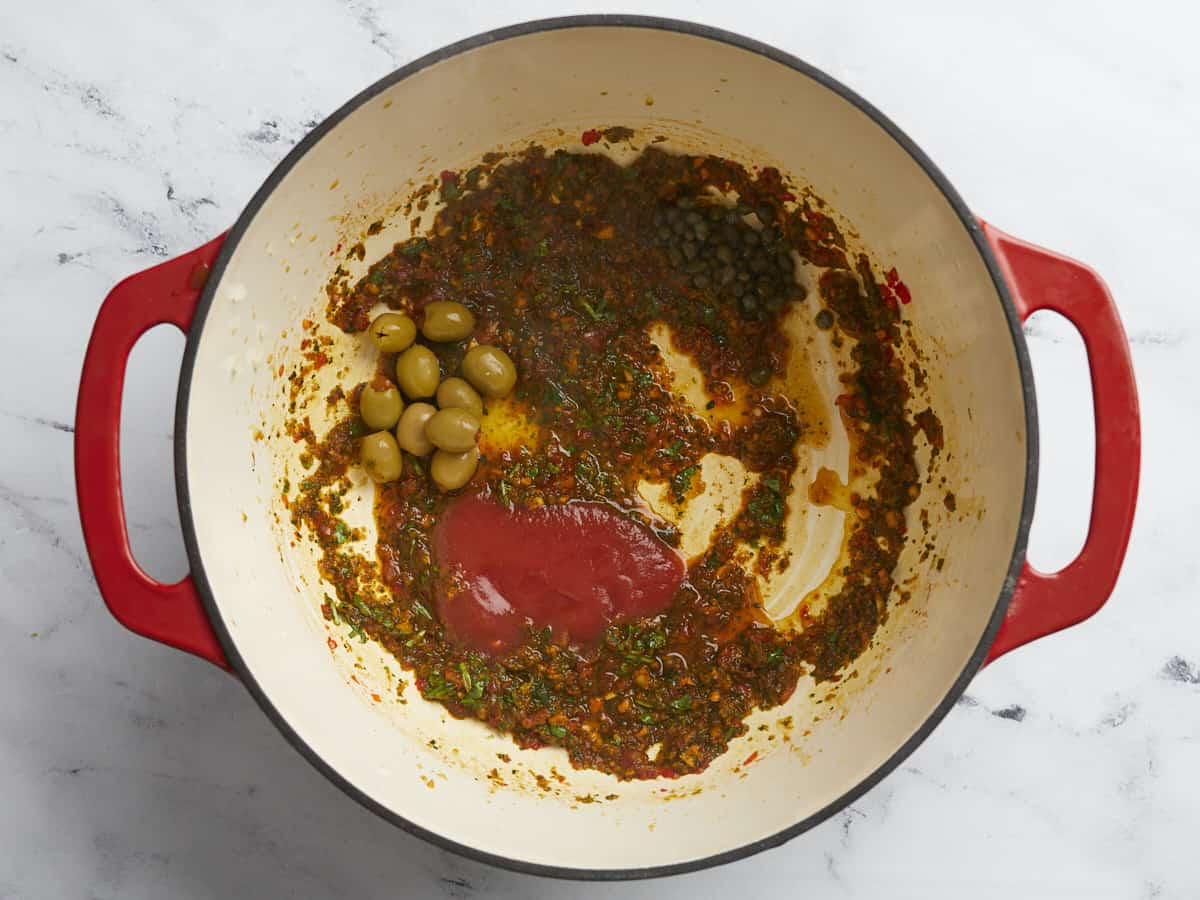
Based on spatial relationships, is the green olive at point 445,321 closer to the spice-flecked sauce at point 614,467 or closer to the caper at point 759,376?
the spice-flecked sauce at point 614,467

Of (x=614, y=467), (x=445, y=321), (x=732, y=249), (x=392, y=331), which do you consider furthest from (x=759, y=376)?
(x=392, y=331)

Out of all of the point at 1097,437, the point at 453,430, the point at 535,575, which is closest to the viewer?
the point at 1097,437

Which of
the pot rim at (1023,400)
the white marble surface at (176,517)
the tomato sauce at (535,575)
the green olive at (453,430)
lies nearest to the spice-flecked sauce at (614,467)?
the tomato sauce at (535,575)

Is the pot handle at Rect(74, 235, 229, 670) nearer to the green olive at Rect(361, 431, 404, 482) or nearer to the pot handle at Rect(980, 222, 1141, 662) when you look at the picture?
the green olive at Rect(361, 431, 404, 482)

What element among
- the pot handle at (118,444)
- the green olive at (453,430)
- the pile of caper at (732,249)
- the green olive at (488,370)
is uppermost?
the pile of caper at (732,249)

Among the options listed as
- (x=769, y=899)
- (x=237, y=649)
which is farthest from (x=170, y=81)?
(x=769, y=899)

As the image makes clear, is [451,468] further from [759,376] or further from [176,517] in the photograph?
[759,376]
